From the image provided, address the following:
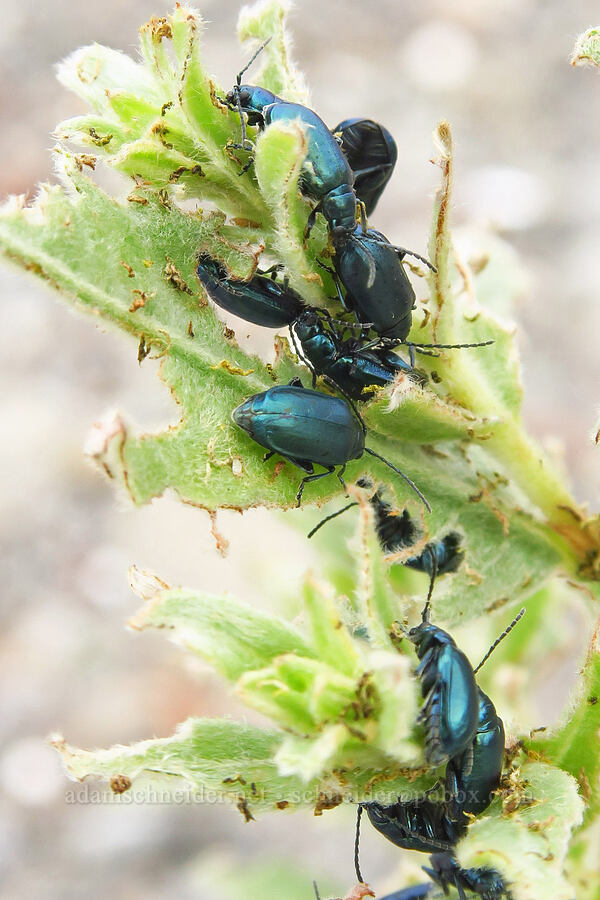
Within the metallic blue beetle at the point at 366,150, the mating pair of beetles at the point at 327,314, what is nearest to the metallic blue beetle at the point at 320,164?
the mating pair of beetles at the point at 327,314

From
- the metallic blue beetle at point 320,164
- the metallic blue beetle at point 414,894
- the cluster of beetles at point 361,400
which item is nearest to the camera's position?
the cluster of beetles at point 361,400

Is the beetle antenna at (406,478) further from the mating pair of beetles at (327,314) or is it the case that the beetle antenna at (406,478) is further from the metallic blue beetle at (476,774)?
the metallic blue beetle at (476,774)

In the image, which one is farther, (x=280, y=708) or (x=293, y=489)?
(x=293, y=489)

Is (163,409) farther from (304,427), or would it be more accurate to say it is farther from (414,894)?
(414,894)

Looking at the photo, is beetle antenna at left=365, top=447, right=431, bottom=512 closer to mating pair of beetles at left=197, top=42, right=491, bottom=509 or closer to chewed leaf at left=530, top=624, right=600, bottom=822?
mating pair of beetles at left=197, top=42, right=491, bottom=509

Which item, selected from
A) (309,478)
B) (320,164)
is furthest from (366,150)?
(309,478)

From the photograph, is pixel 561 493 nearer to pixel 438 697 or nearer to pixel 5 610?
pixel 438 697

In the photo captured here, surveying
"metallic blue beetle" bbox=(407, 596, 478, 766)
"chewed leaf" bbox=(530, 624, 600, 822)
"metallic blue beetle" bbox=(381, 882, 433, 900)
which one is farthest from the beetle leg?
"metallic blue beetle" bbox=(381, 882, 433, 900)

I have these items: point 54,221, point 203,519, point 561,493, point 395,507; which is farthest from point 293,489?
point 203,519
